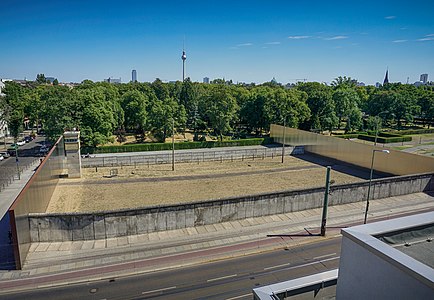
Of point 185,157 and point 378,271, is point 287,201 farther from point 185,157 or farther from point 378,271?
point 185,157

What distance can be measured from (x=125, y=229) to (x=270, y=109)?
47.9 m

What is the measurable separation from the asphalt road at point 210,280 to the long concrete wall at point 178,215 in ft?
17.1

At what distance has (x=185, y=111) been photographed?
6700 cm

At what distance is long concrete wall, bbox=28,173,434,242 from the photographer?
901 inches

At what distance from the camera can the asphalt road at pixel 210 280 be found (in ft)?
57.8

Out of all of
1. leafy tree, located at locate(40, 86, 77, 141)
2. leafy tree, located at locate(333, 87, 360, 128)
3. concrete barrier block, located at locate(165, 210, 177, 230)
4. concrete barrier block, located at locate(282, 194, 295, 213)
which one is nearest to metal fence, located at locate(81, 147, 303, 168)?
leafy tree, located at locate(40, 86, 77, 141)

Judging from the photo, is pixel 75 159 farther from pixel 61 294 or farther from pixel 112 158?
pixel 61 294

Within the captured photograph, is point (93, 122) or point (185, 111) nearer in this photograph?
point (93, 122)

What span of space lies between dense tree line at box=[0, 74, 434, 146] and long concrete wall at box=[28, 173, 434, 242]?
27.9m

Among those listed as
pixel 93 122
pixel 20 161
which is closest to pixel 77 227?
pixel 93 122

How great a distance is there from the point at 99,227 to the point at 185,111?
45.7 metres

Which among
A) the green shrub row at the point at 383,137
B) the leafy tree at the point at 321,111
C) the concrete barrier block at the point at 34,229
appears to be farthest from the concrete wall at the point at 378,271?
the leafy tree at the point at 321,111

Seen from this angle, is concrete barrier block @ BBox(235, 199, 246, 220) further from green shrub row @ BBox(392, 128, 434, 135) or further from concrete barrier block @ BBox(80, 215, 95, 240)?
green shrub row @ BBox(392, 128, 434, 135)

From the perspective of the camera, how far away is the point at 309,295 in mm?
12070
